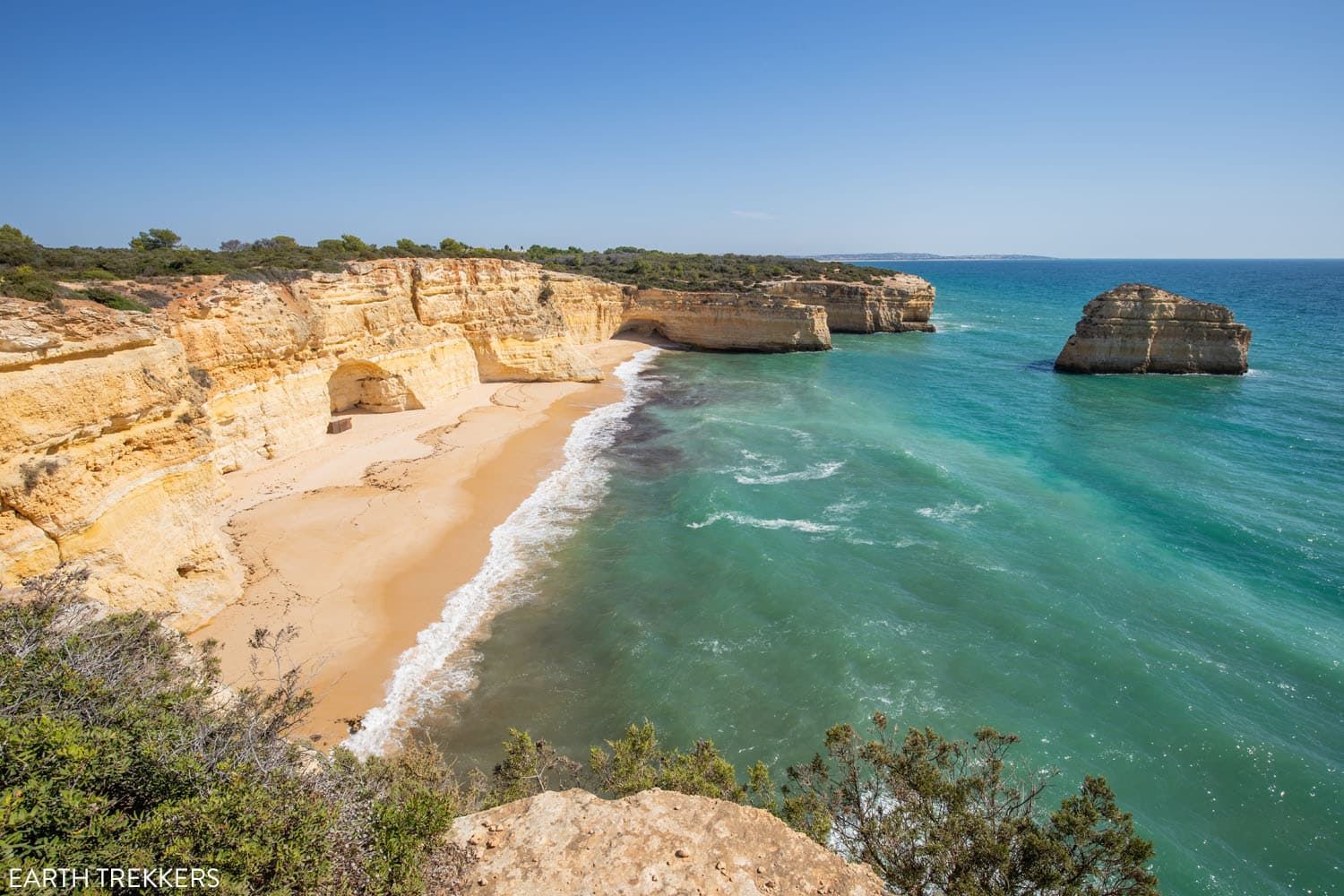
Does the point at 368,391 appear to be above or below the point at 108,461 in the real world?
below

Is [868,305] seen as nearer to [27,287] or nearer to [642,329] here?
[642,329]

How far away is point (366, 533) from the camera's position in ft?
61.1

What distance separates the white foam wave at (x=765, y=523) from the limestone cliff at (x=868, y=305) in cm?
4507

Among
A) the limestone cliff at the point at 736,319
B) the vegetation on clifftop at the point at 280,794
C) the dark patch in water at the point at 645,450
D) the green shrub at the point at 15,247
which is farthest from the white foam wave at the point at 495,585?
the limestone cliff at the point at 736,319

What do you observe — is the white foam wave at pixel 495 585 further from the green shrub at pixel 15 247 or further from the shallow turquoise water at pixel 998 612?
the green shrub at pixel 15 247

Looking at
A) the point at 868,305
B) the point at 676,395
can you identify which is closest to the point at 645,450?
the point at 676,395

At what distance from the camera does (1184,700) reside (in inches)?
504

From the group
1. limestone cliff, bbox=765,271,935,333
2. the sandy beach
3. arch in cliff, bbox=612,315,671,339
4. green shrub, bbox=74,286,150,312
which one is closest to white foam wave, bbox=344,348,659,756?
the sandy beach

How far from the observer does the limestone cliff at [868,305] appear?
62.4 meters

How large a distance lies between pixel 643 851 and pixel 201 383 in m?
17.3

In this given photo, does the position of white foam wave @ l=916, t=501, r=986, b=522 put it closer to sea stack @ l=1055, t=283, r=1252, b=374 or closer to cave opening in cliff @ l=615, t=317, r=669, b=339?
sea stack @ l=1055, t=283, r=1252, b=374

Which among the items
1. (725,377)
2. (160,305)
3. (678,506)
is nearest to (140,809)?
(678,506)

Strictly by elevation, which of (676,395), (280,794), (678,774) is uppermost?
(676,395)

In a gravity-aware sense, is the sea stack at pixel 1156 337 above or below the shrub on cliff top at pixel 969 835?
above
